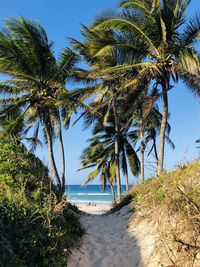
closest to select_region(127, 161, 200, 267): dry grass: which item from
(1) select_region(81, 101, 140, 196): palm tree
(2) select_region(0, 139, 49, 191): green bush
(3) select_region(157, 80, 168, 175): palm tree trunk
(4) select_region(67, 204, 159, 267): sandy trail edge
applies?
(4) select_region(67, 204, 159, 267): sandy trail edge

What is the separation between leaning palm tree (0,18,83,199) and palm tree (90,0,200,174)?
204cm

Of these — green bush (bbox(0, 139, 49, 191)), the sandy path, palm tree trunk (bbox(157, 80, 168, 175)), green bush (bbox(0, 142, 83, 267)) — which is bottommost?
the sandy path

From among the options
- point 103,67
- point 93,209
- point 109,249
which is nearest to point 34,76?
point 103,67

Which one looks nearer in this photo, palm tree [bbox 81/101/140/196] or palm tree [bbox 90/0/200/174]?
palm tree [bbox 90/0/200/174]

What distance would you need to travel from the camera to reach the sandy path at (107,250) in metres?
7.24

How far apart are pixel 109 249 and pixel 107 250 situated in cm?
8

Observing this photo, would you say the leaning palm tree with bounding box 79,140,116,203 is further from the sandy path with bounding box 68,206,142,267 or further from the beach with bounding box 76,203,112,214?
the sandy path with bounding box 68,206,142,267

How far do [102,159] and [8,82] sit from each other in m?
11.7

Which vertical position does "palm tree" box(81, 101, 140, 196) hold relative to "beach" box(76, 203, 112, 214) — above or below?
above

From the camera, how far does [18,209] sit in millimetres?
5918

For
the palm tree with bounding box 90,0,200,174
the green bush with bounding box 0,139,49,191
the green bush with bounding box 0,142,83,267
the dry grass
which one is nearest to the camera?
the green bush with bounding box 0,142,83,267

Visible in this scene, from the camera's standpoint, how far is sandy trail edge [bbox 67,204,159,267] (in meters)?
7.23

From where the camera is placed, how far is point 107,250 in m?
8.12

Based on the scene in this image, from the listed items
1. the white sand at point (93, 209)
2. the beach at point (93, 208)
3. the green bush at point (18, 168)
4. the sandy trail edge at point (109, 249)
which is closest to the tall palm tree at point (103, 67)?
the green bush at point (18, 168)
